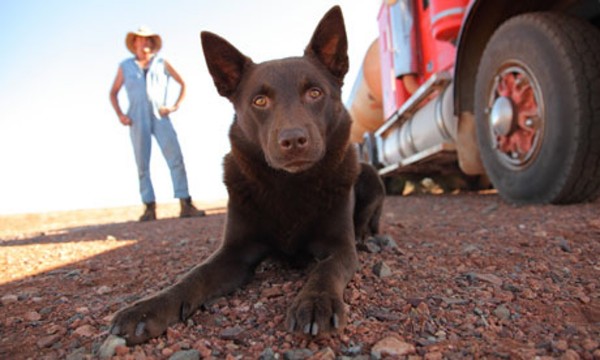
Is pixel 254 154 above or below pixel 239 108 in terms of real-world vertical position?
below

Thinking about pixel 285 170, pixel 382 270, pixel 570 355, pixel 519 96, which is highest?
pixel 519 96

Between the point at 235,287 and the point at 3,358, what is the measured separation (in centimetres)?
81

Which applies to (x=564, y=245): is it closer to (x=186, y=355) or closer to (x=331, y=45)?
(x=331, y=45)

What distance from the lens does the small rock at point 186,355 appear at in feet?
3.95

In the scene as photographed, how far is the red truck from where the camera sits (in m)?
2.97

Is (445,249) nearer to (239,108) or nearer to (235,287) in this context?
(235,287)

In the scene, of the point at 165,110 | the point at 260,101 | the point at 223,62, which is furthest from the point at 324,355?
the point at 165,110

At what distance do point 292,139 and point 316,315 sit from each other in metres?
0.79

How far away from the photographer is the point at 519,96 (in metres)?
3.45

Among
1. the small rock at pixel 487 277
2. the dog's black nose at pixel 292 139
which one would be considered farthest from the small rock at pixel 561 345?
the dog's black nose at pixel 292 139

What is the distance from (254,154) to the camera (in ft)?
7.46

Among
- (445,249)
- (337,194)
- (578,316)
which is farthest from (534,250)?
(337,194)

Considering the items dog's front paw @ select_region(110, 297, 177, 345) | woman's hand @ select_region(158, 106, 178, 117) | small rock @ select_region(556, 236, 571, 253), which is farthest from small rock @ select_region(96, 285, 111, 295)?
woman's hand @ select_region(158, 106, 178, 117)

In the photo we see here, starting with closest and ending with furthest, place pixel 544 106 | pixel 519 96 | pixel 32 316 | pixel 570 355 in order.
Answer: pixel 570 355 < pixel 32 316 < pixel 544 106 < pixel 519 96
